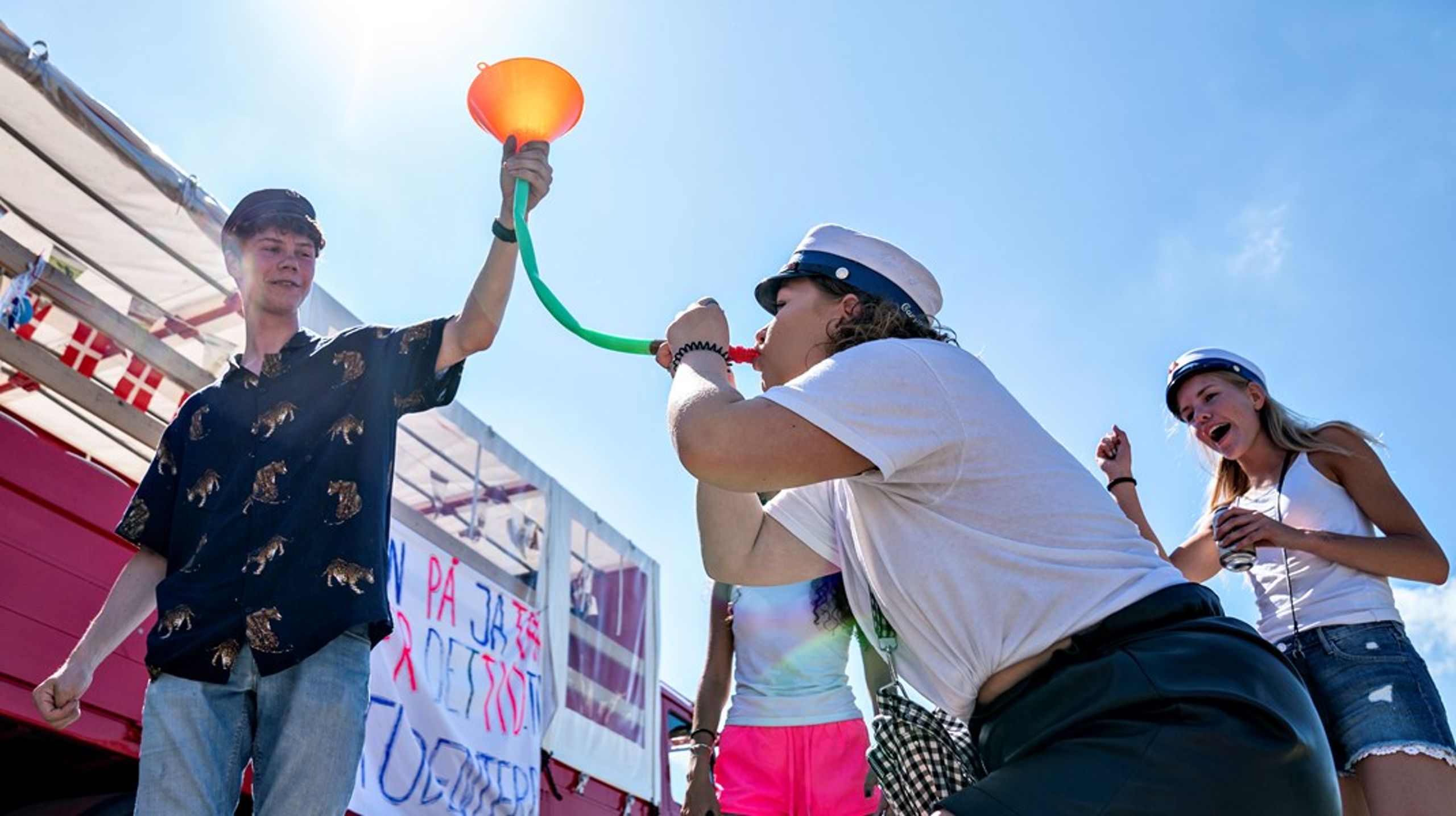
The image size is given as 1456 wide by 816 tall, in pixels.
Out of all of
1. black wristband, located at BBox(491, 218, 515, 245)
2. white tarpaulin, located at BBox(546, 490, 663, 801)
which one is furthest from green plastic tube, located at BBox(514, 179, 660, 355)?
white tarpaulin, located at BBox(546, 490, 663, 801)

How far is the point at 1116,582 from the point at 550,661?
253 inches

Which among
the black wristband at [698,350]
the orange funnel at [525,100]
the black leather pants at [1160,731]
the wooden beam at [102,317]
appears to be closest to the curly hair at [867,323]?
the black wristband at [698,350]

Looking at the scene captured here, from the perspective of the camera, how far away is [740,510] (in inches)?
67.4

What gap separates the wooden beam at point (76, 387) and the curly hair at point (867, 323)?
3.68 metres

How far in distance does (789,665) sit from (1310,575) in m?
1.36

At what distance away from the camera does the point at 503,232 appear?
230 cm

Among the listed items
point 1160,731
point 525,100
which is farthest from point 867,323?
point 525,100

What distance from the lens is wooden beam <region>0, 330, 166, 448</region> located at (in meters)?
4.38

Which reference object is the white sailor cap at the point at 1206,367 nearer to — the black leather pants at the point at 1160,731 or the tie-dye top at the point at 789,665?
the tie-dye top at the point at 789,665

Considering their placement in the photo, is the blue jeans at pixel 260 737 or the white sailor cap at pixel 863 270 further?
the blue jeans at pixel 260 737

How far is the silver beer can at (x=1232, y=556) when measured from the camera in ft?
8.26

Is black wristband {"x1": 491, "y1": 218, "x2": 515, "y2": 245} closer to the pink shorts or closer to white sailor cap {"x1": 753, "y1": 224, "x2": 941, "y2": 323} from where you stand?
white sailor cap {"x1": 753, "y1": 224, "x2": 941, "y2": 323}

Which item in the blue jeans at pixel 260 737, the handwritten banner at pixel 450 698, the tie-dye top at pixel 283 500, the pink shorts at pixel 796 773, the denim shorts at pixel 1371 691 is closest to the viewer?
the blue jeans at pixel 260 737

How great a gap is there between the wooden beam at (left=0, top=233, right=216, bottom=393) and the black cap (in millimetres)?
2705
